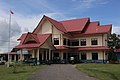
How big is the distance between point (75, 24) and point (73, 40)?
11.7ft

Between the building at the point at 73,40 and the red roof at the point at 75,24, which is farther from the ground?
the red roof at the point at 75,24

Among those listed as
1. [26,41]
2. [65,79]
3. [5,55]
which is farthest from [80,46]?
[65,79]

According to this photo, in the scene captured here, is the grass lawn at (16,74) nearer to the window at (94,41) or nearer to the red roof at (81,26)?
the red roof at (81,26)

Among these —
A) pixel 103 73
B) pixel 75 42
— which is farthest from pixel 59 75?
pixel 75 42

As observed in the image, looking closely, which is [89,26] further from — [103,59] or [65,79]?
[65,79]

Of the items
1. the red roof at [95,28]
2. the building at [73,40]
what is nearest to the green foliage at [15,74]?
the building at [73,40]

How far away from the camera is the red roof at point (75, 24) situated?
42400 mm

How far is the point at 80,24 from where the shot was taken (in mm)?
43625

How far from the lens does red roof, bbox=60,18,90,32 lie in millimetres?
42400

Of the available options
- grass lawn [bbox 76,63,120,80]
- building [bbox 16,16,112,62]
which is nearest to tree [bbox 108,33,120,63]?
building [bbox 16,16,112,62]

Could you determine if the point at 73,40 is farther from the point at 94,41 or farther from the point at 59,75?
the point at 59,75

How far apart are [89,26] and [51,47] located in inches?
411

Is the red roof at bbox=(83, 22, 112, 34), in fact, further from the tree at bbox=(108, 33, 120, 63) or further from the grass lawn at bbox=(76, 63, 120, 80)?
the grass lawn at bbox=(76, 63, 120, 80)

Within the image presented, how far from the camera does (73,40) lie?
141ft
